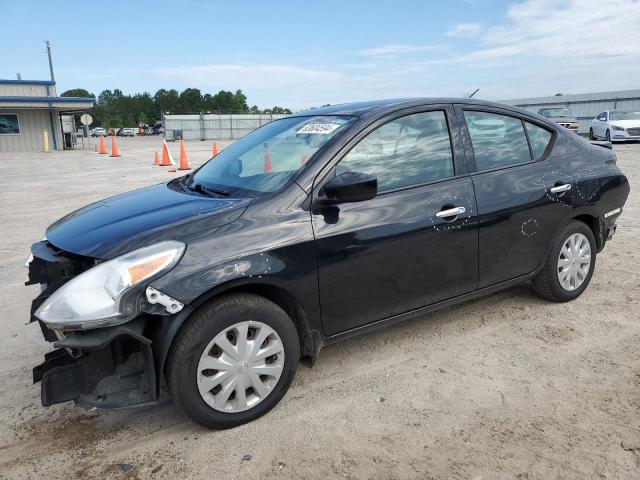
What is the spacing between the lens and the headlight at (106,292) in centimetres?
241

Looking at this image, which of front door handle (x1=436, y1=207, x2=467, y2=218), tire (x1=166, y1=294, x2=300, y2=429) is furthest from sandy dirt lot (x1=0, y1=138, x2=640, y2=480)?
front door handle (x1=436, y1=207, x2=467, y2=218)

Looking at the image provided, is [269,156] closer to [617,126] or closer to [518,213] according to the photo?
[518,213]

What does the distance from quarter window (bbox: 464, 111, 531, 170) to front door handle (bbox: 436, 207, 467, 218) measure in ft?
1.32

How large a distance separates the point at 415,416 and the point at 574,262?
2.21 meters

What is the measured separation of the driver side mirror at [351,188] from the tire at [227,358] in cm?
69

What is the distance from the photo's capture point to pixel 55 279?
9.00 feet

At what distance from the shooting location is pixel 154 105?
130 m

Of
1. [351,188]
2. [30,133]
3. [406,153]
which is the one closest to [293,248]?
[351,188]

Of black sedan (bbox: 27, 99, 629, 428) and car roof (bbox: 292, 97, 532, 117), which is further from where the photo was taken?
car roof (bbox: 292, 97, 532, 117)

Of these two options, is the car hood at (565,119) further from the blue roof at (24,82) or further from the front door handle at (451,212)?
the blue roof at (24,82)

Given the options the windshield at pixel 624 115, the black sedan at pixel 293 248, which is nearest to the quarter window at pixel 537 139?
the black sedan at pixel 293 248

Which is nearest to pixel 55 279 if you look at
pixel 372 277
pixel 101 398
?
pixel 101 398

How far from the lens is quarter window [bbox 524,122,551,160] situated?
399 cm

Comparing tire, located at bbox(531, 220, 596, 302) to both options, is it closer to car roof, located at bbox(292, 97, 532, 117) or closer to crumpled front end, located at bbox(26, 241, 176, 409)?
car roof, located at bbox(292, 97, 532, 117)
